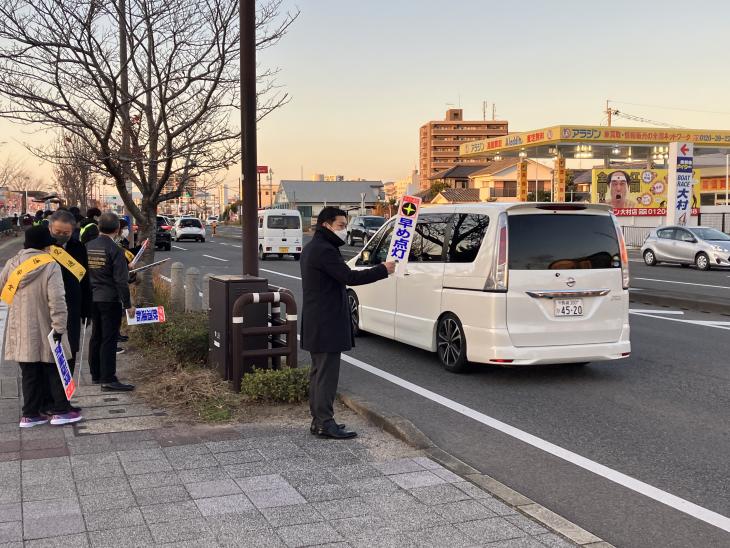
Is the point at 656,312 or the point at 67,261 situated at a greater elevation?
the point at 67,261

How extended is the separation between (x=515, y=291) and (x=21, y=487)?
15.6ft

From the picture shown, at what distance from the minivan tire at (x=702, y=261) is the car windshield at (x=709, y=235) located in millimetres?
766

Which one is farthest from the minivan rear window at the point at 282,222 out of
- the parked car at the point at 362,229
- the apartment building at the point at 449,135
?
the apartment building at the point at 449,135

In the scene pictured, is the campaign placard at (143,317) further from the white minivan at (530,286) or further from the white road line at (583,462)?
the white minivan at (530,286)

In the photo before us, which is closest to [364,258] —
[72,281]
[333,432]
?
[72,281]

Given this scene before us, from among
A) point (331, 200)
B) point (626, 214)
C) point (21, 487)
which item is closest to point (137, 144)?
point (21, 487)

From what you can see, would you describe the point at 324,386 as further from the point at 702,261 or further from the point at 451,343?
the point at 702,261

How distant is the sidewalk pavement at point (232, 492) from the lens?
3729mm

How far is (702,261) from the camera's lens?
24.3m

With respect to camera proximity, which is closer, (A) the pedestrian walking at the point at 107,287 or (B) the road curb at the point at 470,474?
(B) the road curb at the point at 470,474

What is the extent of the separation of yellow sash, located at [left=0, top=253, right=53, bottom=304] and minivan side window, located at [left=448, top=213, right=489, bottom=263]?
4167 mm

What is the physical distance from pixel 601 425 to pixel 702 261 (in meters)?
20.5

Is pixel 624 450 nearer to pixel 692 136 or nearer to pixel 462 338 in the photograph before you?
pixel 462 338

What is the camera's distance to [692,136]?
141ft
